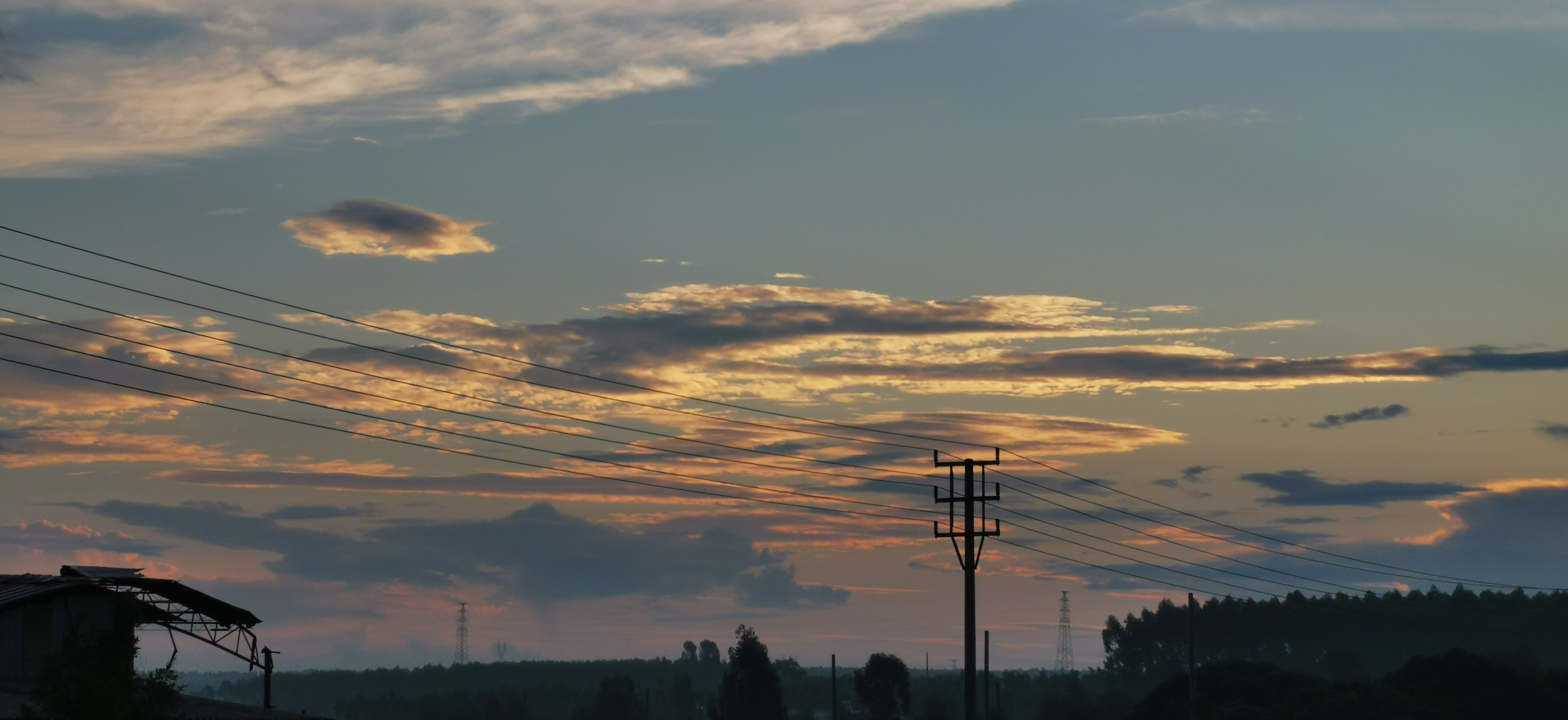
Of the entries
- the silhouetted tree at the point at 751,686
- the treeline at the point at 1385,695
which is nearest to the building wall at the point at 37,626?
the treeline at the point at 1385,695

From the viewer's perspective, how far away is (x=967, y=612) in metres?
73.6

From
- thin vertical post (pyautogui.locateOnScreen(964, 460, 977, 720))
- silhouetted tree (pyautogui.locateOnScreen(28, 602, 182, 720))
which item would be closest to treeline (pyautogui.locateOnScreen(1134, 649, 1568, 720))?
thin vertical post (pyautogui.locateOnScreen(964, 460, 977, 720))

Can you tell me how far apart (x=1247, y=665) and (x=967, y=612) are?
86232 mm

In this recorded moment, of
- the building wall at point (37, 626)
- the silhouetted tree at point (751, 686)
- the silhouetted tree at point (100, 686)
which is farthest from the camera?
the silhouetted tree at point (751, 686)

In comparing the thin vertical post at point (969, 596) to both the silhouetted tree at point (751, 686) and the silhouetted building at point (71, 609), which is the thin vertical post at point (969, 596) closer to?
the silhouetted building at point (71, 609)

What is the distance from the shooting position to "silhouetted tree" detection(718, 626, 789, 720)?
643 feet

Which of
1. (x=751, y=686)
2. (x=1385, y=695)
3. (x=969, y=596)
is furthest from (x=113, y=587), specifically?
(x=751, y=686)

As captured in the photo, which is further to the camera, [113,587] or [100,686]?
[113,587]

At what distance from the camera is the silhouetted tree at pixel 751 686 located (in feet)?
643

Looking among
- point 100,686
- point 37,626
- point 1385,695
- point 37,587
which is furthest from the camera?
point 1385,695

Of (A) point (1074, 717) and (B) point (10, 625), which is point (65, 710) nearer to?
(B) point (10, 625)

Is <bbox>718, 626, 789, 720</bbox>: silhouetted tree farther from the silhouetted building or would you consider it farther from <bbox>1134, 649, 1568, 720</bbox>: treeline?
the silhouetted building

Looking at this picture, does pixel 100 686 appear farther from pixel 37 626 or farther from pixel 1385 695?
pixel 1385 695

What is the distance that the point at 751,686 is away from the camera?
648 feet
